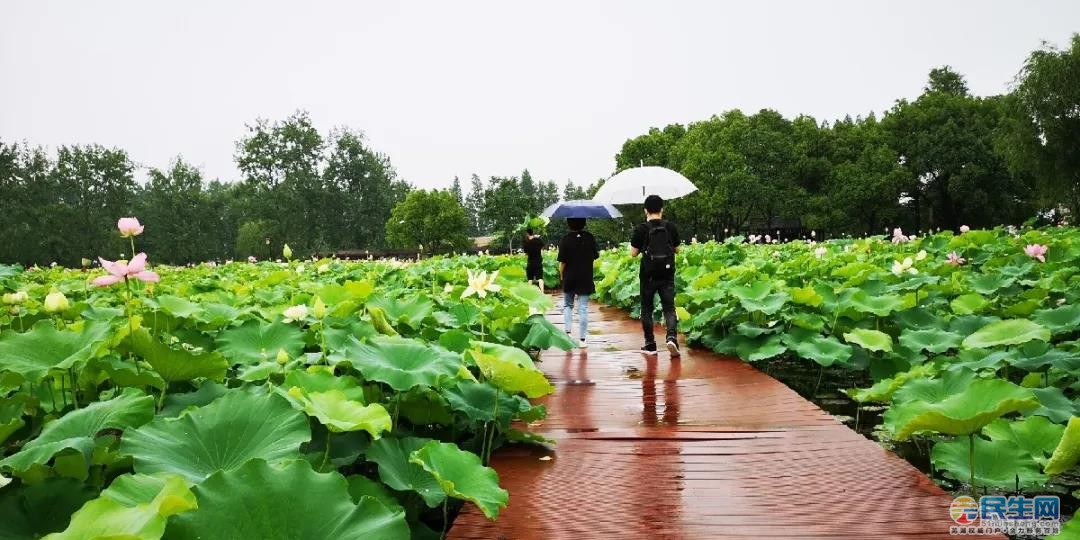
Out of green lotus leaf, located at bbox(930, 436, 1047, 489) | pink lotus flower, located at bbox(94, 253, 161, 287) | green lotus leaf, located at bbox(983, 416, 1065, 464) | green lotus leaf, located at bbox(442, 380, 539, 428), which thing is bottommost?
green lotus leaf, located at bbox(930, 436, 1047, 489)

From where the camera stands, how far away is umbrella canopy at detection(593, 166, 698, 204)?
7379mm

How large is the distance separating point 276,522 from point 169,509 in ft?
0.67

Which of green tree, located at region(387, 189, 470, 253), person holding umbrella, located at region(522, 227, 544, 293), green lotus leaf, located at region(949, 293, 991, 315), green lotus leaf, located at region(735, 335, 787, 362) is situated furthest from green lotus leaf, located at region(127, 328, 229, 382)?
green tree, located at region(387, 189, 470, 253)

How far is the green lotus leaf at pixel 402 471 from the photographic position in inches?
70.2

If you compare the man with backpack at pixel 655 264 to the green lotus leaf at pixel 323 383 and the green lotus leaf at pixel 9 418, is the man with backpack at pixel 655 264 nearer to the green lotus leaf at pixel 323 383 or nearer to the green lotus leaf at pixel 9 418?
the green lotus leaf at pixel 323 383

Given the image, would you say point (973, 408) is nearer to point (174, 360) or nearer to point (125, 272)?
point (174, 360)

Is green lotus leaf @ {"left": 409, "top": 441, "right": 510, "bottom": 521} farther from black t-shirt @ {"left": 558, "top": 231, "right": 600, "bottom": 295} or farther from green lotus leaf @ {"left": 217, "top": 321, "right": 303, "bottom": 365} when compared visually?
black t-shirt @ {"left": 558, "top": 231, "right": 600, "bottom": 295}

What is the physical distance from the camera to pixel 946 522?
1945mm

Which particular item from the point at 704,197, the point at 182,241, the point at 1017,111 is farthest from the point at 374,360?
the point at 182,241

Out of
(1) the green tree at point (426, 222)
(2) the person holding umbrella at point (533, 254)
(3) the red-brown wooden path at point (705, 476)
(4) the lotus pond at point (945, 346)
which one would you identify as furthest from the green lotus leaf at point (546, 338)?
(1) the green tree at point (426, 222)

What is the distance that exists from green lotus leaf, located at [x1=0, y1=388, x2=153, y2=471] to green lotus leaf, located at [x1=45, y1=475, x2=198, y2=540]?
467 mm

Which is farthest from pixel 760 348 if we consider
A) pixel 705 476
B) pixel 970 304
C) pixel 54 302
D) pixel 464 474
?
pixel 54 302

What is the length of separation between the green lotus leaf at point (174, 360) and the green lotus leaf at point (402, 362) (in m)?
0.39

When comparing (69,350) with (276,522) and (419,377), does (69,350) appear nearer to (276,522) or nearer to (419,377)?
(419,377)
